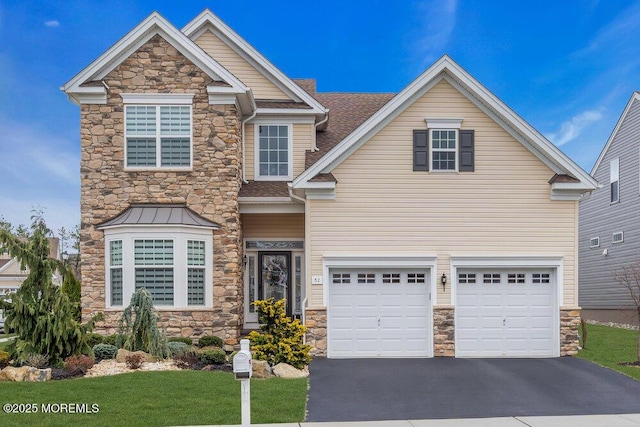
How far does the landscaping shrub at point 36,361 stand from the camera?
41.1 ft

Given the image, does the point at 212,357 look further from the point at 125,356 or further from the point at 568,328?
the point at 568,328

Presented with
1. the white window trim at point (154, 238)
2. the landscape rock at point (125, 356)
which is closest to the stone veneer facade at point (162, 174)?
the white window trim at point (154, 238)

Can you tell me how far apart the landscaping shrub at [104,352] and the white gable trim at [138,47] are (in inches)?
261

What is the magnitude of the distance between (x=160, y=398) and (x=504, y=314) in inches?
365

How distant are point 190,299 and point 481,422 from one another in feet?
28.7

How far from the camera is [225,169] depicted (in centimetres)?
1622

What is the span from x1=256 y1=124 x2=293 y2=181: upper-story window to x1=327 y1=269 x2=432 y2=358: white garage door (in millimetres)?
4287

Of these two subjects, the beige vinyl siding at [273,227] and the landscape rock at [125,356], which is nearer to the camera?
the landscape rock at [125,356]

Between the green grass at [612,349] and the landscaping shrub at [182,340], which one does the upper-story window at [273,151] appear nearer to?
the landscaping shrub at [182,340]

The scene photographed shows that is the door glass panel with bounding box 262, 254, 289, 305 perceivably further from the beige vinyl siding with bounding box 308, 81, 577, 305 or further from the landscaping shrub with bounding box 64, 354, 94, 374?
the landscaping shrub with bounding box 64, 354, 94, 374

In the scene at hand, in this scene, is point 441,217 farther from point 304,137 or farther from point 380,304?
point 304,137

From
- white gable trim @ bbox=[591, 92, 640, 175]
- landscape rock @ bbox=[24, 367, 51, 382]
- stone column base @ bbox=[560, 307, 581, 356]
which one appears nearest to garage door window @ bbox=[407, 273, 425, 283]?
stone column base @ bbox=[560, 307, 581, 356]

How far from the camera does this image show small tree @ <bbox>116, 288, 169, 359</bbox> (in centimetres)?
1360

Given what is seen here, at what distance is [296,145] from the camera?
723 inches
